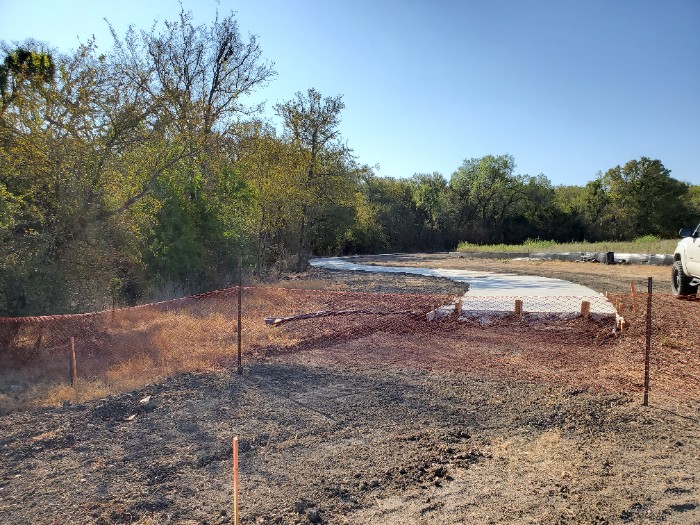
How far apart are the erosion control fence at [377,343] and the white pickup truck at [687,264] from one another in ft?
1.35

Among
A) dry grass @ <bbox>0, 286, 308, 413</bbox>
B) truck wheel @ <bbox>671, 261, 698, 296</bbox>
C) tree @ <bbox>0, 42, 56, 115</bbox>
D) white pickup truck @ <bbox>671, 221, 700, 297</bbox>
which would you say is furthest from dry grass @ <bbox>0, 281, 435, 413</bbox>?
truck wheel @ <bbox>671, 261, 698, 296</bbox>

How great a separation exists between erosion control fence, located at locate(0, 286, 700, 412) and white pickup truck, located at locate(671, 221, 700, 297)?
0.41 meters

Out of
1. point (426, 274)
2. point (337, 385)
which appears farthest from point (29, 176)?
point (426, 274)

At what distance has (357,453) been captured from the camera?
4660 millimetres

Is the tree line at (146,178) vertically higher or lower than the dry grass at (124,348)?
higher

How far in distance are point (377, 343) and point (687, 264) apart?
6928mm

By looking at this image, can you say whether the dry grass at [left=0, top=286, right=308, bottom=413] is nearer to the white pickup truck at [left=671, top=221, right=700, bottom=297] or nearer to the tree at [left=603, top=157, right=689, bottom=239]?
the white pickup truck at [left=671, top=221, right=700, bottom=297]

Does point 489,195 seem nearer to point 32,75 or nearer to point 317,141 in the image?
point 317,141

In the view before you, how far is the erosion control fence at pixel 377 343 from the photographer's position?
24.0 feet

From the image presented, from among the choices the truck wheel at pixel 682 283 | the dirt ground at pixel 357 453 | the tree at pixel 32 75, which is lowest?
the dirt ground at pixel 357 453

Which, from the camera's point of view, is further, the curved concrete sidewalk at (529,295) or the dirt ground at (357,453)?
the curved concrete sidewalk at (529,295)

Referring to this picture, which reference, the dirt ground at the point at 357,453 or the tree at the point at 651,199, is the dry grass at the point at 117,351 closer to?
the dirt ground at the point at 357,453

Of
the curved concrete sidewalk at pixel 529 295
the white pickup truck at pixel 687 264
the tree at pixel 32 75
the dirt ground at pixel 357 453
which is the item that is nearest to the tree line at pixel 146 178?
the tree at pixel 32 75

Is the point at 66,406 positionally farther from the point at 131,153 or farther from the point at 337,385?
the point at 131,153
